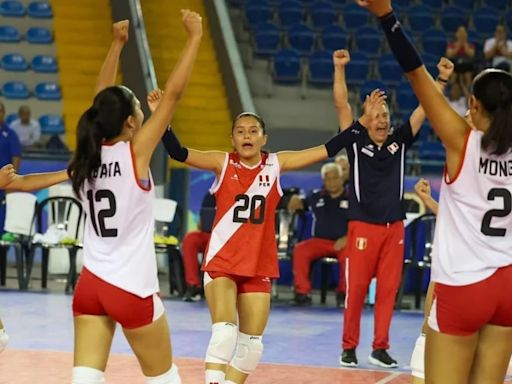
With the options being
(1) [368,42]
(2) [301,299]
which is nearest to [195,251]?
(2) [301,299]

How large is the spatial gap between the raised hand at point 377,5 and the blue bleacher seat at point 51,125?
1560 centimetres

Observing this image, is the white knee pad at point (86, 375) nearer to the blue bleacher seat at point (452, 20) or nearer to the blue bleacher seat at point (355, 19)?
the blue bleacher seat at point (355, 19)

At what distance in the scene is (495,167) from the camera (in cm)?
504

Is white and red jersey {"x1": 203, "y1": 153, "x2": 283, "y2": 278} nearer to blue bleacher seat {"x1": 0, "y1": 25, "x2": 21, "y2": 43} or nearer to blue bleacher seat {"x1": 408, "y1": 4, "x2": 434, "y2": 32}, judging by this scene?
blue bleacher seat {"x1": 408, "y1": 4, "x2": 434, "y2": 32}

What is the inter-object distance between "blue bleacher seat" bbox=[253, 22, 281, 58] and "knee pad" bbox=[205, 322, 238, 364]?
1478 cm

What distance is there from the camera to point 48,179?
6.29 m

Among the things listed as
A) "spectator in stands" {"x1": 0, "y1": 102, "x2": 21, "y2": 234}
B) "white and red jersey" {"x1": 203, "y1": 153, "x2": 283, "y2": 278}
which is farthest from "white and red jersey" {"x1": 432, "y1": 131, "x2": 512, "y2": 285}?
"spectator in stands" {"x1": 0, "y1": 102, "x2": 21, "y2": 234}

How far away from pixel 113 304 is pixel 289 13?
17.3m

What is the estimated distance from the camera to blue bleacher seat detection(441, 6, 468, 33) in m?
21.8

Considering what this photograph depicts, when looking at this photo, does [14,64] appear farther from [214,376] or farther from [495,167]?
[495,167]

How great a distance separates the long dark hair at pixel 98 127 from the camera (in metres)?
5.54

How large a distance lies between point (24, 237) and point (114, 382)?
24.1 feet

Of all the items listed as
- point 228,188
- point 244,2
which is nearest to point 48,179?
point 228,188

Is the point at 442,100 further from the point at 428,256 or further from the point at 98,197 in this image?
the point at 428,256
